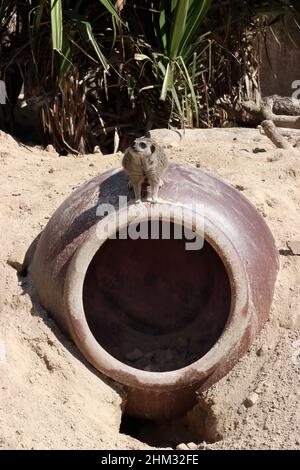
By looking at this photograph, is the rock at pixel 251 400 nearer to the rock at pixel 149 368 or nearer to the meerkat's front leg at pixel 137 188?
the rock at pixel 149 368

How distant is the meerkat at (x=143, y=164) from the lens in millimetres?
3213

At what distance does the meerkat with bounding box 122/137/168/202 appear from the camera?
3213 millimetres

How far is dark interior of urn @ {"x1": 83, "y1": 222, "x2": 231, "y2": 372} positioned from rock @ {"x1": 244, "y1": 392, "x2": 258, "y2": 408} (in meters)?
0.49

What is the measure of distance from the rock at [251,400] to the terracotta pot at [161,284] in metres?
0.14

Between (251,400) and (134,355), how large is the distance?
2.13 ft

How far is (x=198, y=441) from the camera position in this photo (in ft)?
11.1

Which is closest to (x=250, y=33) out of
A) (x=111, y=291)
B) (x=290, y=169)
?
Answer: (x=290, y=169)

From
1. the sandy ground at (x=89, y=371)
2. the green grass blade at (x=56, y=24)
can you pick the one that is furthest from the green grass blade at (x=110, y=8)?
the sandy ground at (x=89, y=371)

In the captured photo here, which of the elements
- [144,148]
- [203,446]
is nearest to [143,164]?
[144,148]

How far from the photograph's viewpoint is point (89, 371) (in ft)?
11.0

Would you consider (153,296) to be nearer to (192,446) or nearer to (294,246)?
(294,246)

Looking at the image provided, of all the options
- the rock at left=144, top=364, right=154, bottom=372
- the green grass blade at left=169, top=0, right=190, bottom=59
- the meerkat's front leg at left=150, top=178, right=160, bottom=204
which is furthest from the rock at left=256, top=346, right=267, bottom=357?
the green grass blade at left=169, top=0, right=190, bottom=59

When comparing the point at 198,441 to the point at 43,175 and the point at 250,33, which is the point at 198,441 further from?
the point at 250,33

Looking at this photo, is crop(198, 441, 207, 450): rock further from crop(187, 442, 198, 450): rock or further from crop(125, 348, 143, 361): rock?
crop(125, 348, 143, 361): rock
